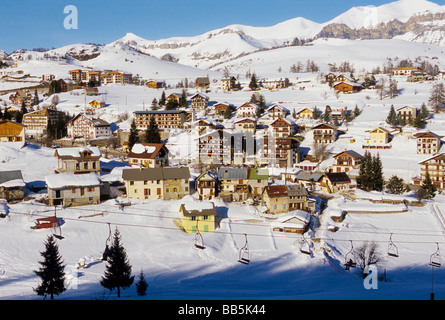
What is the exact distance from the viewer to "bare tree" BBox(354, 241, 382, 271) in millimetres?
17797

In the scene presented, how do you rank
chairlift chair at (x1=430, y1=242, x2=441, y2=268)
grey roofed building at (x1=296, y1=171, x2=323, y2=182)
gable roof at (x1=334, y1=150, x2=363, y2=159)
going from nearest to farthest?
chairlift chair at (x1=430, y1=242, x2=441, y2=268)
grey roofed building at (x1=296, y1=171, x2=323, y2=182)
gable roof at (x1=334, y1=150, x2=363, y2=159)

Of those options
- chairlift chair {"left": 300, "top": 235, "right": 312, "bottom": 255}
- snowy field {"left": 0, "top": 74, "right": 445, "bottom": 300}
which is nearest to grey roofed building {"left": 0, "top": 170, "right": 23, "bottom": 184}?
snowy field {"left": 0, "top": 74, "right": 445, "bottom": 300}

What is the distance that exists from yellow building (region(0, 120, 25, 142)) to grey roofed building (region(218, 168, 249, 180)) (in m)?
17.5

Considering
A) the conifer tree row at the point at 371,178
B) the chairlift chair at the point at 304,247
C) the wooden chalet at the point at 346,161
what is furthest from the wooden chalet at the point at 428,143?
the chairlift chair at the point at 304,247

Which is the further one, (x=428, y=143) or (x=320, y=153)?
(x=320, y=153)

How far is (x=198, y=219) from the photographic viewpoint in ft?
67.9

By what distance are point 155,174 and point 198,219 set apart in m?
5.02

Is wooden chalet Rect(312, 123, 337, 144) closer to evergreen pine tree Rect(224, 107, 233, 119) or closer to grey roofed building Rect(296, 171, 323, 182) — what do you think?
grey roofed building Rect(296, 171, 323, 182)

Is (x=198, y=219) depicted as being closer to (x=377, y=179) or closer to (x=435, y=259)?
(x=435, y=259)

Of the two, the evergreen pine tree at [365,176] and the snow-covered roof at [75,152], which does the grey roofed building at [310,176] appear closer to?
the evergreen pine tree at [365,176]

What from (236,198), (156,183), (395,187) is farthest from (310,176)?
(156,183)

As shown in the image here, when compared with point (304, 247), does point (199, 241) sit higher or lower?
higher

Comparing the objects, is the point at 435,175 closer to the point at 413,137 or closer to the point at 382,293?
the point at 413,137

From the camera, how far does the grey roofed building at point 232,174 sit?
25.9 metres
